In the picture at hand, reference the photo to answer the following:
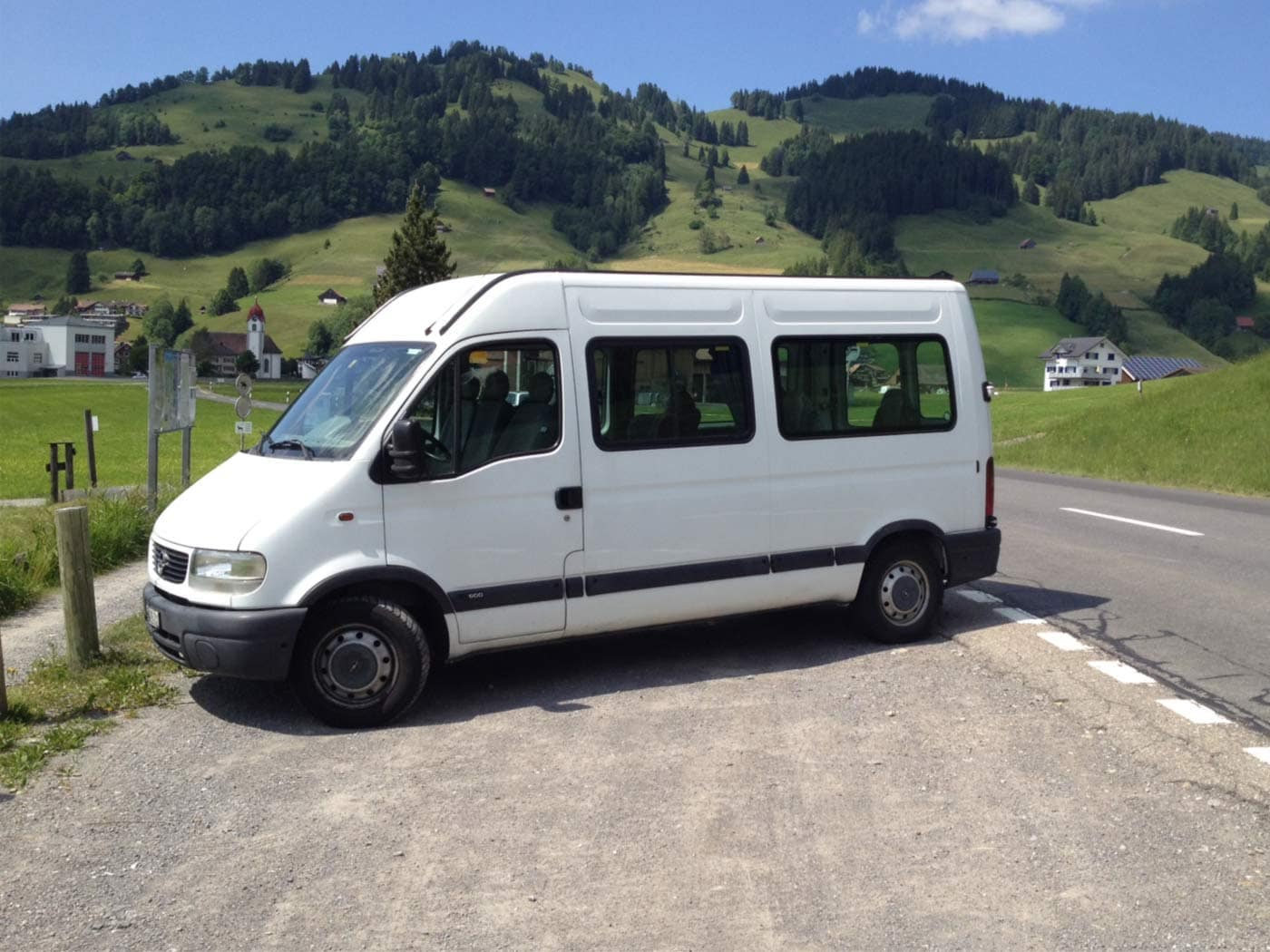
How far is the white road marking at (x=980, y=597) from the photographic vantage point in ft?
32.2

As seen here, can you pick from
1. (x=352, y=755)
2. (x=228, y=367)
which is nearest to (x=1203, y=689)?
(x=352, y=755)

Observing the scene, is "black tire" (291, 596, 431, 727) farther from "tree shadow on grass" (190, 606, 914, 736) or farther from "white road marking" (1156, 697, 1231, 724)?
"white road marking" (1156, 697, 1231, 724)

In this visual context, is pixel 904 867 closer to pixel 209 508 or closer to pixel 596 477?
pixel 596 477

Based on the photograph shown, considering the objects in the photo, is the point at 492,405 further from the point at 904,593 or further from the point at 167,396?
the point at 167,396

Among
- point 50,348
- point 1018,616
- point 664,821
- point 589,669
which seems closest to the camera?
point 664,821

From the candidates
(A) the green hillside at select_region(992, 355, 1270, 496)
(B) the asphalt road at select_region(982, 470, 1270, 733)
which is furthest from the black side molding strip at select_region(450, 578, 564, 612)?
(A) the green hillside at select_region(992, 355, 1270, 496)

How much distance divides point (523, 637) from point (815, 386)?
100 inches

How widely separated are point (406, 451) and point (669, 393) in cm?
178

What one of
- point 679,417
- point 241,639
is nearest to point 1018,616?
point 679,417

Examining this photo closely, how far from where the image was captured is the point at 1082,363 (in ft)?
449

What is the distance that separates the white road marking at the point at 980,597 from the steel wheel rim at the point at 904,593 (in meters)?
1.40

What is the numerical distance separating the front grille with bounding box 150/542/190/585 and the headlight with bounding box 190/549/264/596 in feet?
0.37

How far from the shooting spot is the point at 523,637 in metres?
7.16

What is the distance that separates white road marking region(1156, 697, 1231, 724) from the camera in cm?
636
